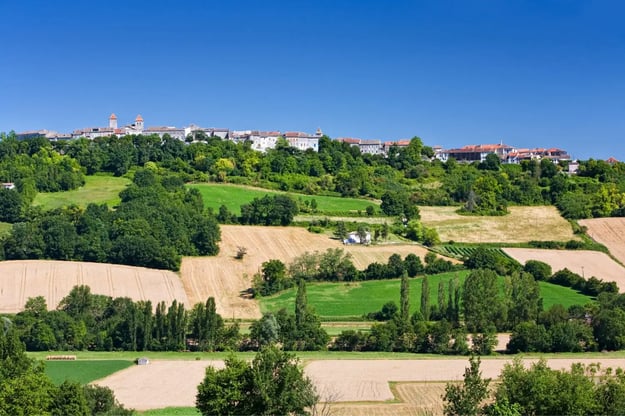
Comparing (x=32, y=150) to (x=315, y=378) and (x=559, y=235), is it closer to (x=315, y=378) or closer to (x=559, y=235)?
(x=559, y=235)

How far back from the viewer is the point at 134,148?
111 metres

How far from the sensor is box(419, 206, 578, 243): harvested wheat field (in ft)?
279

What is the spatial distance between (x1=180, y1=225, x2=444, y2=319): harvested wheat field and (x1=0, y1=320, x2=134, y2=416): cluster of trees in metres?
28.2

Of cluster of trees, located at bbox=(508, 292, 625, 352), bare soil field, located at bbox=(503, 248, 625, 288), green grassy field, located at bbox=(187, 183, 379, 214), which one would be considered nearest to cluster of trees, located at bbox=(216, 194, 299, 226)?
green grassy field, located at bbox=(187, 183, 379, 214)

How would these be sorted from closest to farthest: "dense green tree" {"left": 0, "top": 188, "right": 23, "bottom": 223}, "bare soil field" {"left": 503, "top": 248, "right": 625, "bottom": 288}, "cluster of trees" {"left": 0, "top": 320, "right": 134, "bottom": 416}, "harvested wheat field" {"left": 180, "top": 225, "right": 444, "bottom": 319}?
"cluster of trees" {"left": 0, "top": 320, "right": 134, "bottom": 416} → "harvested wheat field" {"left": 180, "top": 225, "right": 444, "bottom": 319} → "bare soil field" {"left": 503, "top": 248, "right": 625, "bottom": 288} → "dense green tree" {"left": 0, "top": 188, "right": 23, "bottom": 223}

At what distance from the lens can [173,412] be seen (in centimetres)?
3531

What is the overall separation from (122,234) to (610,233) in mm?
52179

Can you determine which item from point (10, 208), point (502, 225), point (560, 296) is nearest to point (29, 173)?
point (10, 208)

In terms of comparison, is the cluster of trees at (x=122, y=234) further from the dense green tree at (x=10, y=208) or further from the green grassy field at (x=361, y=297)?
the green grassy field at (x=361, y=297)

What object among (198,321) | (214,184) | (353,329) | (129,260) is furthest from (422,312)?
(214,184)

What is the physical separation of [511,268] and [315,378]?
3406 cm

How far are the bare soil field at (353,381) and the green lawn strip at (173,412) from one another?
0.83 metres

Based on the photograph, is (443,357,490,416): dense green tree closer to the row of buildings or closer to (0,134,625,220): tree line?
(0,134,625,220): tree line

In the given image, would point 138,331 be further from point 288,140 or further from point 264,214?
point 288,140
